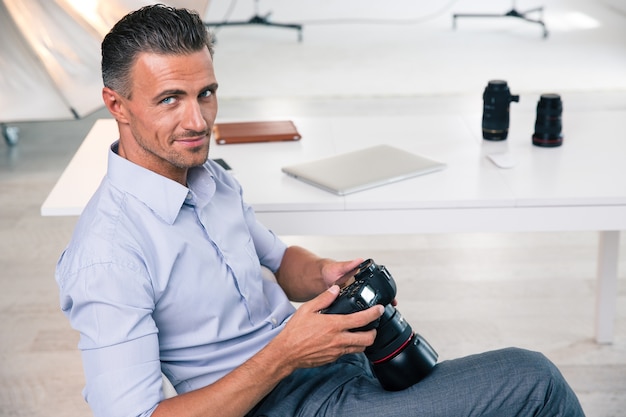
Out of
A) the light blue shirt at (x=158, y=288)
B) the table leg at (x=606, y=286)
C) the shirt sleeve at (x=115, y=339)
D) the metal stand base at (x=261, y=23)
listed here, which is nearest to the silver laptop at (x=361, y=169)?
the light blue shirt at (x=158, y=288)

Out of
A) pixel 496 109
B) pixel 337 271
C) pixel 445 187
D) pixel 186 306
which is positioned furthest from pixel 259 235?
pixel 496 109

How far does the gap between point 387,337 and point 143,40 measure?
591 mm

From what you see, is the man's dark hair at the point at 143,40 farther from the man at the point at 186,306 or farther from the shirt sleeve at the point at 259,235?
the shirt sleeve at the point at 259,235

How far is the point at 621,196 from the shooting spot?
6.07 ft

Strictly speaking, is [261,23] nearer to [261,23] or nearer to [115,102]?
[261,23]

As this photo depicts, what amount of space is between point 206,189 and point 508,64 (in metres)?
4.04

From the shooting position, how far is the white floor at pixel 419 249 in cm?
239

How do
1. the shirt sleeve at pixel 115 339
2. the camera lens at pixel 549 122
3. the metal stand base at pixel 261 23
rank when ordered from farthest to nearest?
the metal stand base at pixel 261 23, the camera lens at pixel 549 122, the shirt sleeve at pixel 115 339

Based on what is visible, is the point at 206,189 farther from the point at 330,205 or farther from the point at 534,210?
the point at 534,210

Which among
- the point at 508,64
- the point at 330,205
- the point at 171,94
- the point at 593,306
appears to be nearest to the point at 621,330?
the point at 593,306

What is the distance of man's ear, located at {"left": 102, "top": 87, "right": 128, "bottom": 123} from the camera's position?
1.37m

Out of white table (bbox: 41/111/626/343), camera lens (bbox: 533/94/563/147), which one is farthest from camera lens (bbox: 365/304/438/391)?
camera lens (bbox: 533/94/563/147)

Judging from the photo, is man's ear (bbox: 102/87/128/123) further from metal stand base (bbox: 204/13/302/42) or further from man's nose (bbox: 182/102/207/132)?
metal stand base (bbox: 204/13/302/42)

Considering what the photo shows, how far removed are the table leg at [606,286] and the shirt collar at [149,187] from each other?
4.43ft
